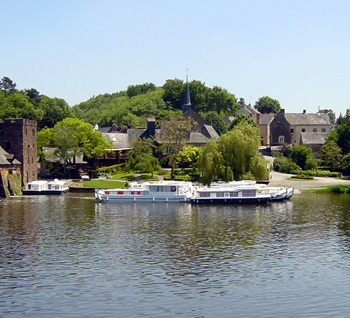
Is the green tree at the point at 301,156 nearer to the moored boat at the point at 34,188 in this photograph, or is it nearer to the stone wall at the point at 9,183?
the moored boat at the point at 34,188

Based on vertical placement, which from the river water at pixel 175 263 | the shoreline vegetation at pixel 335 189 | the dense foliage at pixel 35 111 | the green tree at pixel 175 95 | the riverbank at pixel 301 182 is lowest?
the river water at pixel 175 263

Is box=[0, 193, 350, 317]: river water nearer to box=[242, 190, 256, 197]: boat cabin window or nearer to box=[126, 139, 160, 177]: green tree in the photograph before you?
box=[242, 190, 256, 197]: boat cabin window

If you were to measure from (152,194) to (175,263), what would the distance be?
41.4 meters

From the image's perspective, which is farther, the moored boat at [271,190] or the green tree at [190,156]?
the green tree at [190,156]

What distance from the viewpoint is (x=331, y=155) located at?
118 m

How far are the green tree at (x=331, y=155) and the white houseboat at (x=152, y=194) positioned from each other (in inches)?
1701

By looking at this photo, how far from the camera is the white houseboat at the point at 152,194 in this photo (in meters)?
83.7

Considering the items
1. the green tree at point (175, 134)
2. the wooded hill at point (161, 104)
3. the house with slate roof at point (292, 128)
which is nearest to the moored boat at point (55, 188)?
the green tree at point (175, 134)

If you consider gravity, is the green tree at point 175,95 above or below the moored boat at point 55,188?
above

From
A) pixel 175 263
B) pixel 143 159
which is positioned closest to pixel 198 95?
pixel 143 159

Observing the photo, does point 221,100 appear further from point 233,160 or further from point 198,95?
point 233,160

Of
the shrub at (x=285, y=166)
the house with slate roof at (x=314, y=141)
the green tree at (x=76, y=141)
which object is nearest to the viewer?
the green tree at (x=76, y=141)

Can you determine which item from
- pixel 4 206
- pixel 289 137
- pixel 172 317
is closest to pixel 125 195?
pixel 4 206

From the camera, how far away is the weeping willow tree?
92.1 meters
